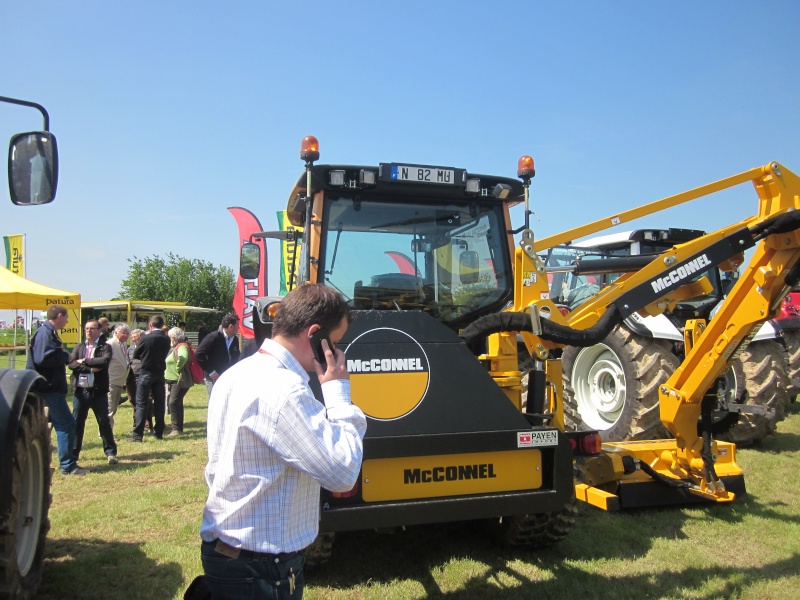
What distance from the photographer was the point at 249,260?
5.06 meters

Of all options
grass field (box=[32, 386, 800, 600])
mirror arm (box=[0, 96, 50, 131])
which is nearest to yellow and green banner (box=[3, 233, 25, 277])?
grass field (box=[32, 386, 800, 600])

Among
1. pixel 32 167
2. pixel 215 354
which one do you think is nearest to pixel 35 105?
pixel 32 167

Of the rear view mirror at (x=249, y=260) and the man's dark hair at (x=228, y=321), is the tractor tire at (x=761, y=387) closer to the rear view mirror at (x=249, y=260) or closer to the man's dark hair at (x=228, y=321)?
the rear view mirror at (x=249, y=260)

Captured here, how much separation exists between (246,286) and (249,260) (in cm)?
808

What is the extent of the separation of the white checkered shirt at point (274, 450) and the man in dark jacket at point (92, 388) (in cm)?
606

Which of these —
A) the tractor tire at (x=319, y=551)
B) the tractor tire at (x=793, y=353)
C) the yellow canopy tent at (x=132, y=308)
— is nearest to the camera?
the tractor tire at (x=319, y=551)

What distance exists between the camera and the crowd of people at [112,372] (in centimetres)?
638

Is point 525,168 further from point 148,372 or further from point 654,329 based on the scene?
point 148,372

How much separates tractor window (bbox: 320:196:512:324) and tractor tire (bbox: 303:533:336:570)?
1.53 m

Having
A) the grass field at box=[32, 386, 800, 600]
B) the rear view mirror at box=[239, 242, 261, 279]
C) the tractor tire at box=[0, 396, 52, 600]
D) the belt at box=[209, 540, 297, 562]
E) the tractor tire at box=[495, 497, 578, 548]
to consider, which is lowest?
the grass field at box=[32, 386, 800, 600]

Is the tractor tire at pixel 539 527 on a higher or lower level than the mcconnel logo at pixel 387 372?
lower

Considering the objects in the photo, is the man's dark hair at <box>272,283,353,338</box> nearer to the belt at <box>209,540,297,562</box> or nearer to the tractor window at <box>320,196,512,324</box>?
the belt at <box>209,540,297,562</box>

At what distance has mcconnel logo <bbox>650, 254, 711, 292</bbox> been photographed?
13.5ft

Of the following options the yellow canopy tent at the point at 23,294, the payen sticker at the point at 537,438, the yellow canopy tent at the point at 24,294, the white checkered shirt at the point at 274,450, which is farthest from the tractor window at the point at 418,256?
the yellow canopy tent at the point at 23,294
